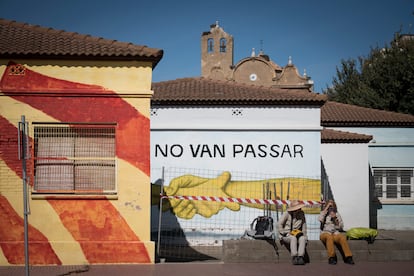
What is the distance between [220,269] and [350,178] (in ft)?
28.5

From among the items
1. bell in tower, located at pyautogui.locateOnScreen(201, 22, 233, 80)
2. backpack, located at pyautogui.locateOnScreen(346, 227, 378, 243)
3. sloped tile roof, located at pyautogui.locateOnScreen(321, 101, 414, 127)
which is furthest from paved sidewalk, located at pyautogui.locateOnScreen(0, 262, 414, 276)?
bell in tower, located at pyautogui.locateOnScreen(201, 22, 233, 80)

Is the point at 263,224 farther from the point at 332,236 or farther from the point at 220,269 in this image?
the point at 220,269

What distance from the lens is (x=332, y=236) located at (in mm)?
10547

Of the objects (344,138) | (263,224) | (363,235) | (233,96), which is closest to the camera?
(363,235)

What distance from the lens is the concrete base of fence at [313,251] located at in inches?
413

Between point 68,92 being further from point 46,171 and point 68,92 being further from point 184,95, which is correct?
point 184,95

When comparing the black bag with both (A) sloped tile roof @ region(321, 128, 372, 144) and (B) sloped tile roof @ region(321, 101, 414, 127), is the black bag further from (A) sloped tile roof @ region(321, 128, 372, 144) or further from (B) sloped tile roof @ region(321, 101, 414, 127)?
(B) sloped tile roof @ region(321, 101, 414, 127)

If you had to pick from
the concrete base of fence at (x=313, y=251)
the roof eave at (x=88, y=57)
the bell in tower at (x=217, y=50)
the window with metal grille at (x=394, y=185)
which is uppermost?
the bell in tower at (x=217, y=50)

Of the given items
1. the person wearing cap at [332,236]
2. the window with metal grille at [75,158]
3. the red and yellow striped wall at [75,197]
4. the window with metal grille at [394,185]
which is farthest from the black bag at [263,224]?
the window with metal grille at [394,185]

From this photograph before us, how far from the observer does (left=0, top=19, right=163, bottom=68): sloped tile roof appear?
1023 cm

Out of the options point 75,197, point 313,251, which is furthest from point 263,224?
point 75,197

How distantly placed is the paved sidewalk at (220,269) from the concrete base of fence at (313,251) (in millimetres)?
198

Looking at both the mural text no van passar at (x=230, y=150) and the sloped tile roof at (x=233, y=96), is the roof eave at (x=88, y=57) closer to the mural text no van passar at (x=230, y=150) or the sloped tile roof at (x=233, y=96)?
the sloped tile roof at (x=233, y=96)

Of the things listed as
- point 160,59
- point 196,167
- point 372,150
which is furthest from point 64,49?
point 372,150
